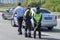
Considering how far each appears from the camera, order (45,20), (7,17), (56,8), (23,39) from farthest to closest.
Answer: (56,8) → (7,17) → (45,20) → (23,39)

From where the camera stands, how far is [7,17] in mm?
34625

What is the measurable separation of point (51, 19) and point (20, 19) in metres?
3.22

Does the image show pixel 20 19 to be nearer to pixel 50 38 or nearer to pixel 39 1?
pixel 50 38

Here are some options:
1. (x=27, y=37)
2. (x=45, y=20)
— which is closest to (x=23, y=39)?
(x=27, y=37)

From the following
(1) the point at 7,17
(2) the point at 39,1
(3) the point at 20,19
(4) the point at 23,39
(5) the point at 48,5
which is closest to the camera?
(4) the point at 23,39

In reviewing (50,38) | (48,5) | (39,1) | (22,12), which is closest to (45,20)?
(22,12)

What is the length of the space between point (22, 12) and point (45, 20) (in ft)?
9.42

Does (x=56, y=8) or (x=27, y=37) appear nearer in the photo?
(x=27, y=37)

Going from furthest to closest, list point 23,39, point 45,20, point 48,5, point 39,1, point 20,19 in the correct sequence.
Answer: point 39,1
point 48,5
point 45,20
point 20,19
point 23,39

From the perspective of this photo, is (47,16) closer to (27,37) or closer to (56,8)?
(27,37)

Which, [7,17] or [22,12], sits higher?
[22,12]

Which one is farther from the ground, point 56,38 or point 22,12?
point 22,12

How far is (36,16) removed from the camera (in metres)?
16.5

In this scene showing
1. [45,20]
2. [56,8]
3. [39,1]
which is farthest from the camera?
[39,1]
